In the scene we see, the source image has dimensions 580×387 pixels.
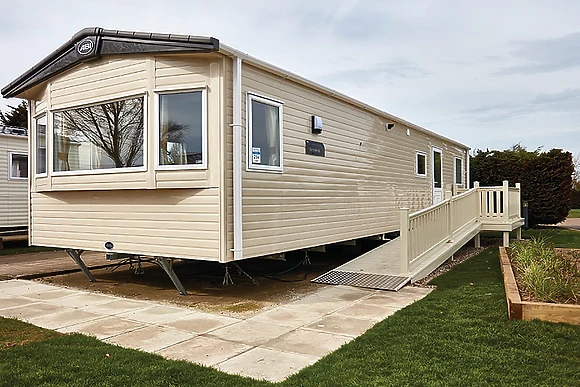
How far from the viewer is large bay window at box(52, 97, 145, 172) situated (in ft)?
20.2

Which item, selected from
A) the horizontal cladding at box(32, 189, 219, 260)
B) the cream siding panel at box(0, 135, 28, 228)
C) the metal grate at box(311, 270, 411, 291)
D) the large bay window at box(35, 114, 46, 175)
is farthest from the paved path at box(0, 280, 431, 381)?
the cream siding panel at box(0, 135, 28, 228)

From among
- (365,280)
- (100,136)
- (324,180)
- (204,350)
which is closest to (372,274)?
(365,280)

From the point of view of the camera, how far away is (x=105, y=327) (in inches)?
186

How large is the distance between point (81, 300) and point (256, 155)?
9.67 ft

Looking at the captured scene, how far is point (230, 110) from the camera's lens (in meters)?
5.68

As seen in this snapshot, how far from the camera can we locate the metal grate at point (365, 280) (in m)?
6.52

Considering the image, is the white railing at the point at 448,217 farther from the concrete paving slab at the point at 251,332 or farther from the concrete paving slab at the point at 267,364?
the concrete paving slab at the point at 267,364

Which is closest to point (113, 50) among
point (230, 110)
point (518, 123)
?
point (230, 110)

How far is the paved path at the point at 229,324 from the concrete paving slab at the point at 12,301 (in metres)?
0.01

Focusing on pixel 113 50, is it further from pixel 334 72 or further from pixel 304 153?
pixel 334 72

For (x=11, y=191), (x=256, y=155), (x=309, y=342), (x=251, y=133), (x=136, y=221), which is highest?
(x=251, y=133)

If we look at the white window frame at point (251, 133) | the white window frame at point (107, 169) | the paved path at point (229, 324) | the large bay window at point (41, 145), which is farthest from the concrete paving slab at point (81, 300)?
the white window frame at point (251, 133)

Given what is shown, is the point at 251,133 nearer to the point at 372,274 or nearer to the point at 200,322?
the point at 200,322

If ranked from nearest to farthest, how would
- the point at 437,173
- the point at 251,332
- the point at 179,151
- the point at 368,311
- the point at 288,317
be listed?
the point at 251,332 < the point at 288,317 < the point at 368,311 < the point at 179,151 < the point at 437,173
